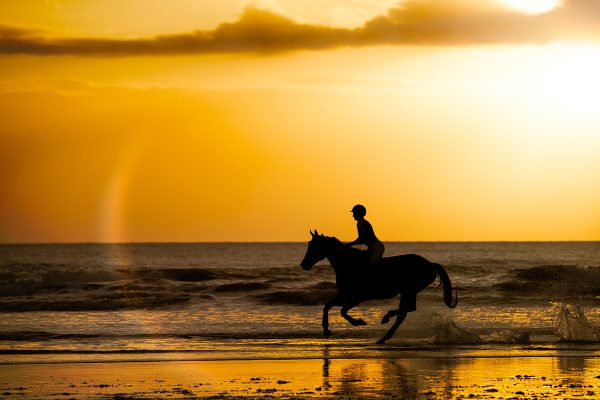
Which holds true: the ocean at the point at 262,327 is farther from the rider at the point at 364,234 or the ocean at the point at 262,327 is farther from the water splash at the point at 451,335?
the rider at the point at 364,234

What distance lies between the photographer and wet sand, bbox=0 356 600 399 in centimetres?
1195

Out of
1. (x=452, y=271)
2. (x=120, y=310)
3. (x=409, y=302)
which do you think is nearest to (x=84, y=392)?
(x=409, y=302)

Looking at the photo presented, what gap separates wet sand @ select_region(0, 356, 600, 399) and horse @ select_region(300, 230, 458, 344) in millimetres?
A: 2293

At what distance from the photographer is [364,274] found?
17.5m

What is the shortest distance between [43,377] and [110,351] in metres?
3.54

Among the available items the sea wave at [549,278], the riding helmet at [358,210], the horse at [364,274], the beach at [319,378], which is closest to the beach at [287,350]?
the beach at [319,378]

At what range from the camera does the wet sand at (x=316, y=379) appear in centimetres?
1195

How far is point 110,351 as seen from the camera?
56.4ft

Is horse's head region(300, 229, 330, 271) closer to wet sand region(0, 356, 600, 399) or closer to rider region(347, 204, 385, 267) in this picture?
rider region(347, 204, 385, 267)

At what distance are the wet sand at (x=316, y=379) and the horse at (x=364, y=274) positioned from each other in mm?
2293

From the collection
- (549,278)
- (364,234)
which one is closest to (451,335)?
(364,234)

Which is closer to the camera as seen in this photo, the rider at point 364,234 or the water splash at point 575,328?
the rider at point 364,234

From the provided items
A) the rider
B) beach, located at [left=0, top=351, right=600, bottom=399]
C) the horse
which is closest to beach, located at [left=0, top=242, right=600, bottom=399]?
beach, located at [left=0, top=351, right=600, bottom=399]

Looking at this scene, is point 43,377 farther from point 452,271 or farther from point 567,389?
point 452,271
